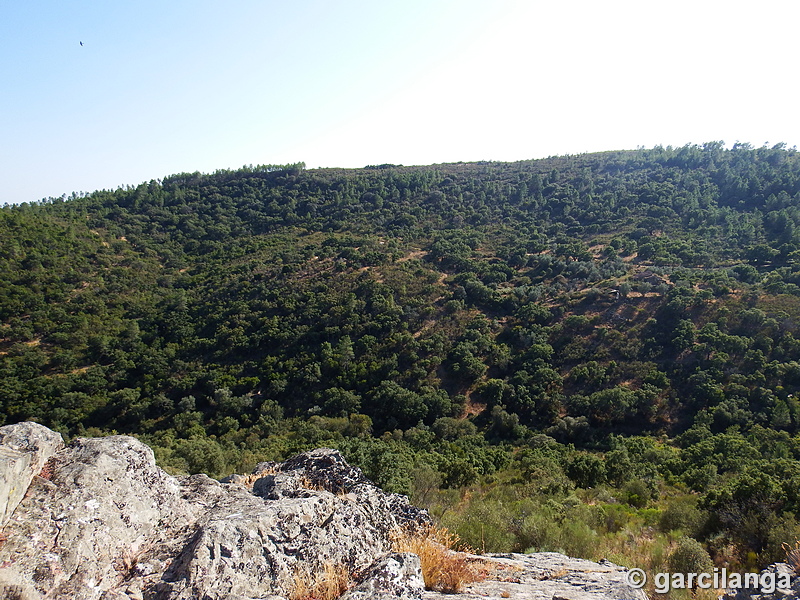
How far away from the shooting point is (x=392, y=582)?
184 inches

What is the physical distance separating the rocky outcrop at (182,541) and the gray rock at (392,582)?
0.05 feet

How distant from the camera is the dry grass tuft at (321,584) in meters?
4.78

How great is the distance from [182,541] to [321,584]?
2108 millimetres

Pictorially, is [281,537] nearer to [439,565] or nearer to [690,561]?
[439,565]

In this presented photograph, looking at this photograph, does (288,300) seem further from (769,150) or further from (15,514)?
Answer: (769,150)

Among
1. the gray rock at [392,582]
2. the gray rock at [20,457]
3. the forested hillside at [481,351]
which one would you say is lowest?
the forested hillside at [481,351]

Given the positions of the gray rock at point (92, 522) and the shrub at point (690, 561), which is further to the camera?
the shrub at point (690, 561)

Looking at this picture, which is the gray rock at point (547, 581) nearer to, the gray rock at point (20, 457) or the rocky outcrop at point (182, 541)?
the rocky outcrop at point (182, 541)

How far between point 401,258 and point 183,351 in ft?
99.4

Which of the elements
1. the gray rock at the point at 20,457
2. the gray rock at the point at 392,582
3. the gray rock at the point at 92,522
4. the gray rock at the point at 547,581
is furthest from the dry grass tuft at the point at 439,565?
the gray rock at the point at 20,457

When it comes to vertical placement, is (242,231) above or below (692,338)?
above

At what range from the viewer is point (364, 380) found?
1533 inches

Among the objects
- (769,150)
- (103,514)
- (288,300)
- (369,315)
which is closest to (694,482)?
(103,514)

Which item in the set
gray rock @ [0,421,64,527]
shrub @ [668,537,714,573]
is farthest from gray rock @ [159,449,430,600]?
shrub @ [668,537,714,573]
